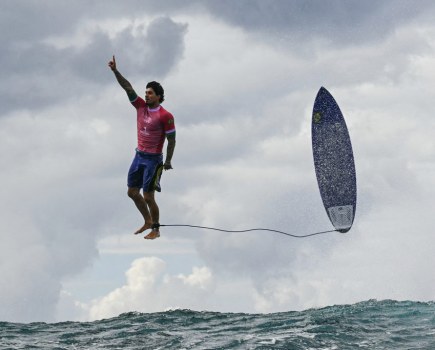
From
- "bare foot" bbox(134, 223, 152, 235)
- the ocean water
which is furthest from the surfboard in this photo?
"bare foot" bbox(134, 223, 152, 235)

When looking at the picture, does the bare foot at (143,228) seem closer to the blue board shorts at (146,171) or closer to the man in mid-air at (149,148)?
the man in mid-air at (149,148)

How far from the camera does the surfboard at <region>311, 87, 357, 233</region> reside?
922 inches

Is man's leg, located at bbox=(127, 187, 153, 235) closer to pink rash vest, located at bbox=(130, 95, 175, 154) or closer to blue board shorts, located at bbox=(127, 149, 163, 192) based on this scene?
blue board shorts, located at bbox=(127, 149, 163, 192)

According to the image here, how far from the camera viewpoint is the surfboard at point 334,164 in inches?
922

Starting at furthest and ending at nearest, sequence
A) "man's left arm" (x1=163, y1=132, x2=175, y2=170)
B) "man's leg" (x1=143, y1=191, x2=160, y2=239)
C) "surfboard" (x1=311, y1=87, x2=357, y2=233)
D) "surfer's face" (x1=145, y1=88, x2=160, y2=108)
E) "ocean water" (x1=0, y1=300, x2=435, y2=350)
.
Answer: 1. "surfboard" (x1=311, y1=87, x2=357, y2=233)
2. "man's leg" (x1=143, y1=191, x2=160, y2=239)
3. "man's left arm" (x1=163, y1=132, x2=175, y2=170)
4. "surfer's face" (x1=145, y1=88, x2=160, y2=108)
5. "ocean water" (x1=0, y1=300, x2=435, y2=350)

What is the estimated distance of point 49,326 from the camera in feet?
67.9

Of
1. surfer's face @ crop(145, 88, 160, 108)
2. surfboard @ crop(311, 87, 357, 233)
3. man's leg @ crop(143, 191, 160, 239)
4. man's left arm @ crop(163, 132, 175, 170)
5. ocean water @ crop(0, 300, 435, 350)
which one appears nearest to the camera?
ocean water @ crop(0, 300, 435, 350)

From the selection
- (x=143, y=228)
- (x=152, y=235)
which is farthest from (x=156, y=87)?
(x=152, y=235)

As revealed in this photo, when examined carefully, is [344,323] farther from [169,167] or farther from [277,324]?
[169,167]

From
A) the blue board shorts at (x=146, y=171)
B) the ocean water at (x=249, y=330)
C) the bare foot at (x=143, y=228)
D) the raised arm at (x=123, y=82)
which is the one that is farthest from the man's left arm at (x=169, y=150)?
the ocean water at (x=249, y=330)

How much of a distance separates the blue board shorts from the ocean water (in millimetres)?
3923

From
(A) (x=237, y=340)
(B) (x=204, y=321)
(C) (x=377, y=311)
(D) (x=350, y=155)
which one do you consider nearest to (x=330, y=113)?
(D) (x=350, y=155)

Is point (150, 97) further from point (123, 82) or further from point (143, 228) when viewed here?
point (143, 228)

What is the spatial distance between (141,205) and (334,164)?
7.90 m
